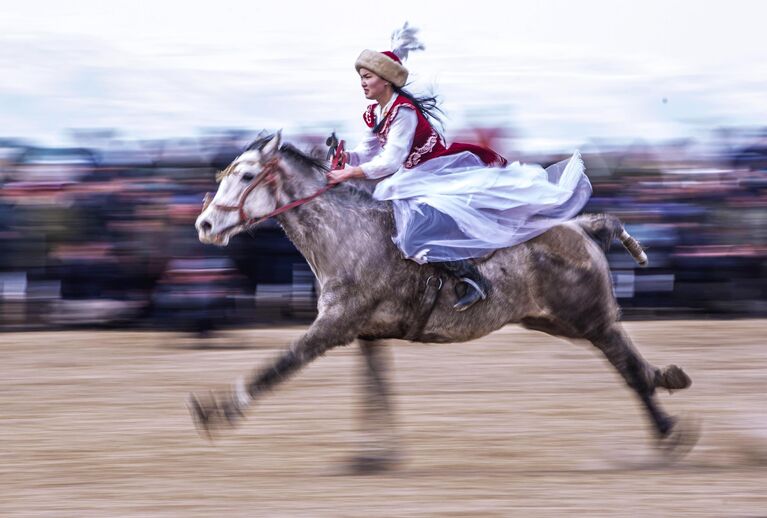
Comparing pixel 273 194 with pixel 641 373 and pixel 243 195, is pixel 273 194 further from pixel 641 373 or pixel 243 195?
pixel 641 373

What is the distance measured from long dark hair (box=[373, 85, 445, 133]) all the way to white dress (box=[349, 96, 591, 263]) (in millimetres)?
116

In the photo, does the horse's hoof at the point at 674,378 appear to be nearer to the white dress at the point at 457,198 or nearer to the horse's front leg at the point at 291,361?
the white dress at the point at 457,198

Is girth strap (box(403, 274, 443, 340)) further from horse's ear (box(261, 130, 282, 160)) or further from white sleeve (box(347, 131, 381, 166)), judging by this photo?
horse's ear (box(261, 130, 282, 160))

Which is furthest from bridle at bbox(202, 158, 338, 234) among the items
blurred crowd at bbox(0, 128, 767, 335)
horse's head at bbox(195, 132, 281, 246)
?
blurred crowd at bbox(0, 128, 767, 335)

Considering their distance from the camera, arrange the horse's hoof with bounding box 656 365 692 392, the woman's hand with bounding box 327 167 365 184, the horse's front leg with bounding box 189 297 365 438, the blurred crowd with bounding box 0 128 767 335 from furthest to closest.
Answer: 1. the blurred crowd with bounding box 0 128 767 335
2. the horse's hoof with bounding box 656 365 692 392
3. the woman's hand with bounding box 327 167 365 184
4. the horse's front leg with bounding box 189 297 365 438

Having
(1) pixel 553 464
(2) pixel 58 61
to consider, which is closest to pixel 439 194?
(1) pixel 553 464

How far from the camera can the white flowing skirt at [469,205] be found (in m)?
6.34

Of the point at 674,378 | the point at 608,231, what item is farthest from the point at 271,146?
the point at 674,378

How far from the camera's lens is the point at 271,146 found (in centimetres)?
627

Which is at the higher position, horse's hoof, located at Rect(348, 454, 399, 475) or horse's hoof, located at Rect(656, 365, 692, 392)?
horse's hoof, located at Rect(656, 365, 692, 392)

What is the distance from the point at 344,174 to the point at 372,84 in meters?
0.46

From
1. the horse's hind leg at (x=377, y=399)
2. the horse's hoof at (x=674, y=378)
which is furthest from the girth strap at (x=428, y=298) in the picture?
the horse's hoof at (x=674, y=378)

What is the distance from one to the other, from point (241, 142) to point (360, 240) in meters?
5.11

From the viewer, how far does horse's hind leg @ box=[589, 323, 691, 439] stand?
22.2 ft
